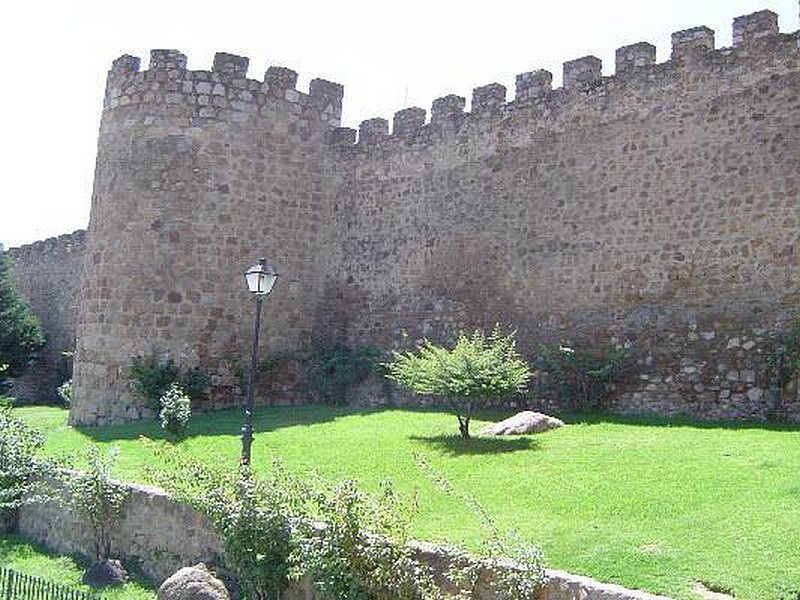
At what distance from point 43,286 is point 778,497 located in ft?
101

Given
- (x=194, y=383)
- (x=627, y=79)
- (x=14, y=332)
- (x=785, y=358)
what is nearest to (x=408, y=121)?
(x=627, y=79)

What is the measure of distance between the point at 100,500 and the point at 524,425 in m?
6.56

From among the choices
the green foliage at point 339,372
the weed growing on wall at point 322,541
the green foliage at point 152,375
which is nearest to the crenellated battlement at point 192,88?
the green foliage at point 152,375

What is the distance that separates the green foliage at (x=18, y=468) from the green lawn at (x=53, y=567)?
0.62 m

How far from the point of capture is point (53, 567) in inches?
474

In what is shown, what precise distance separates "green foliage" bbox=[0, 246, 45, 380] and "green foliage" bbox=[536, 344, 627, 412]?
20626 mm

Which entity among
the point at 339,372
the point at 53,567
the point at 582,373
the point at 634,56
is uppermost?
the point at 634,56

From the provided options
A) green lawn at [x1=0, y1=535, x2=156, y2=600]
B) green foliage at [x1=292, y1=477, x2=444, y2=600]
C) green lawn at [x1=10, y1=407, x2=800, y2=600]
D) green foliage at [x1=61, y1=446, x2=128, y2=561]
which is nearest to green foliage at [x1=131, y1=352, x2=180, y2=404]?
green lawn at [x1=10, y1=407, x2=800, y2=600]

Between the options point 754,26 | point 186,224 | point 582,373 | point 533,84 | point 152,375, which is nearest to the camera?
point 754,26

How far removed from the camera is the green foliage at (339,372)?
20.0m

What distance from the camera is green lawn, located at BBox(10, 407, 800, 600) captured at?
7.48 meters

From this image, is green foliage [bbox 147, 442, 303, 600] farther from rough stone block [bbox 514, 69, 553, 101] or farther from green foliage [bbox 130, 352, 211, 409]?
rough stone block [bbox 514, 69, 553, 101]

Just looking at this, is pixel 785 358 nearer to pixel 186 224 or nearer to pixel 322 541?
pixel 322 541

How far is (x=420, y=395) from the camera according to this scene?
754 inches
